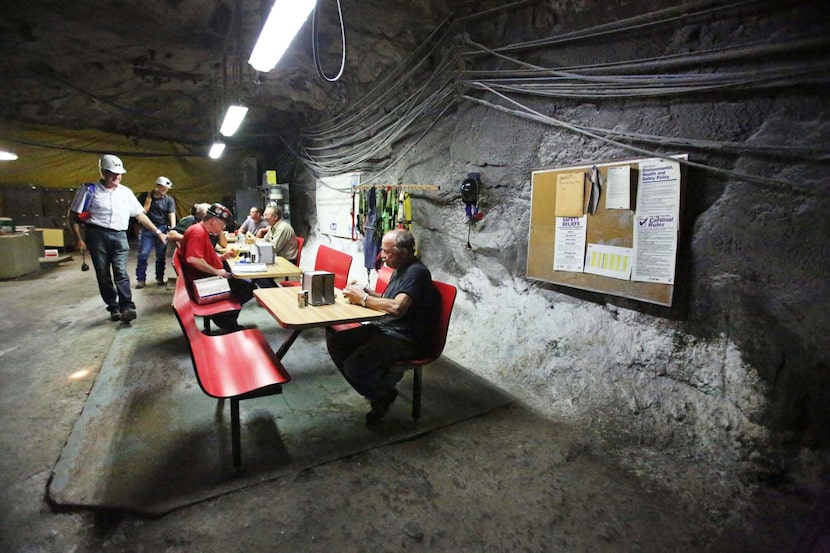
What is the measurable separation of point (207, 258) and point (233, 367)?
6.64ft

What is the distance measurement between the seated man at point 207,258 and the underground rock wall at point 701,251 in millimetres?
2653

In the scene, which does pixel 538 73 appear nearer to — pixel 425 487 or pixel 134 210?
pixel 425 487

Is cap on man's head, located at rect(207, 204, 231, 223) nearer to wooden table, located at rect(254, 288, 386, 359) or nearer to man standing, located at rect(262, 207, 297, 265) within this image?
man standing, located at rect(262, 207, 297, 265)

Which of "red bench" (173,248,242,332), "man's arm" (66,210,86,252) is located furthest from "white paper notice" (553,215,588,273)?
"man's arm" (66,210,86,252)

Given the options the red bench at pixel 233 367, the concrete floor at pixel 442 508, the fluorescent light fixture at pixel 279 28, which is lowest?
the concrete floor at pixel 442 508

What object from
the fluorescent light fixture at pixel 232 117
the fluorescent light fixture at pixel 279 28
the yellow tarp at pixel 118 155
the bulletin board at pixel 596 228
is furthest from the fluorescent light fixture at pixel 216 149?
the bulletin board at pixel 596 228

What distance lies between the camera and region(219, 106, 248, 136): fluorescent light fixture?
6117mm

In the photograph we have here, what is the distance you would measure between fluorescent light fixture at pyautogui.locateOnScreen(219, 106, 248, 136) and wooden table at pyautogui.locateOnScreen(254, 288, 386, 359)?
4.31 metres

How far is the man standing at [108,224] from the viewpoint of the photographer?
4.28 metres

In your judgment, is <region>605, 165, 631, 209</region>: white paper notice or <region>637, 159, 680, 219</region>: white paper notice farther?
<region>605, 165, 631, 209</region>: white paper notice

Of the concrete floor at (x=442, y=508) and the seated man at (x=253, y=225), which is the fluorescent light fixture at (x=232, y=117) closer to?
→ the seated man at (x=253, y=225)

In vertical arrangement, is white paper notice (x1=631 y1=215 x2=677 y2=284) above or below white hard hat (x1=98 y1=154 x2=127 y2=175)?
below

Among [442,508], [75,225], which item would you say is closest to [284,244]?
[75,225]

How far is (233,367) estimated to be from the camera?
2391 millimetres
